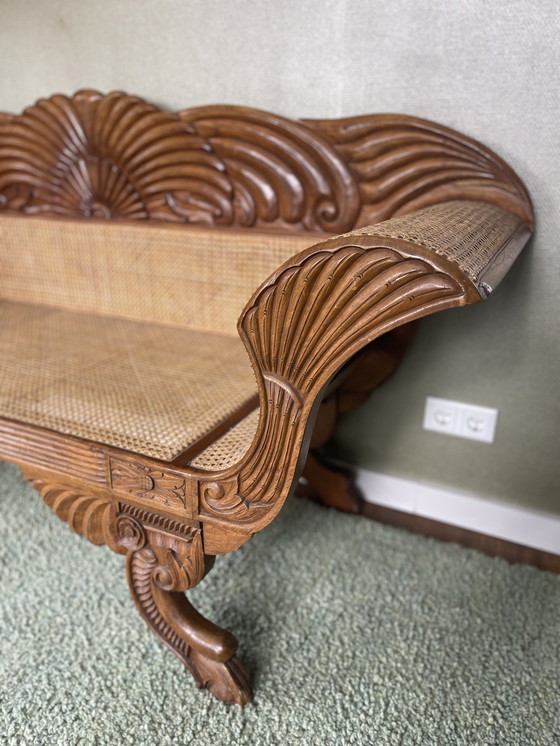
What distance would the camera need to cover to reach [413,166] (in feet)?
3.82

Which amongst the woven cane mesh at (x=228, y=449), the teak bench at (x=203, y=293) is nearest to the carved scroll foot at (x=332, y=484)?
the teak bench at (x=203, y=293)

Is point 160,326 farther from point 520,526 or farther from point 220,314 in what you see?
point 520,526

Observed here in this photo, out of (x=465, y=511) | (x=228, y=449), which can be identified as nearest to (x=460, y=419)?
(x=465, y=511)

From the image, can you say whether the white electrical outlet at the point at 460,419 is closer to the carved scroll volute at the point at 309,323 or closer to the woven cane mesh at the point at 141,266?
the woven cane mesh at the point at 141,266

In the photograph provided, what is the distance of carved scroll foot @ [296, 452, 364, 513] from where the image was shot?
1.45 metres

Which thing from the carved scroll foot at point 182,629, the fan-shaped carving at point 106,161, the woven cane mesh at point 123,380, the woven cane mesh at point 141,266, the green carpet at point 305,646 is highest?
the fan-shaped carving at point 106,161

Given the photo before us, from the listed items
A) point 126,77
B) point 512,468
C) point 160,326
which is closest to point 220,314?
point 160,326

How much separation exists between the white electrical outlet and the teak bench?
0.15 meters

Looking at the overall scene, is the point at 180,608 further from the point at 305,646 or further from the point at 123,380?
the point at 123,380

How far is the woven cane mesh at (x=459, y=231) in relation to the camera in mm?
664

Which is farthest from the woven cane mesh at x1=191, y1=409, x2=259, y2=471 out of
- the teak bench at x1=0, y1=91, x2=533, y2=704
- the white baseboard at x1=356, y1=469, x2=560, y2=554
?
the white baseboard at x1=356, y1=469, x2=560, y2=554

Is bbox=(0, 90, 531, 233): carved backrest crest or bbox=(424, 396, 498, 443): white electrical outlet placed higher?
bbox=(0, 90, 531, 233): carved backrest crest

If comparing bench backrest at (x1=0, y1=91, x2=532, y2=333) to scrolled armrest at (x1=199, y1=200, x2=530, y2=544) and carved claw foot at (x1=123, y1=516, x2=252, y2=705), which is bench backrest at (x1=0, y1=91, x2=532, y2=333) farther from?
carved claw foot at (x1=123, y1=516, x2=252, y2=705)

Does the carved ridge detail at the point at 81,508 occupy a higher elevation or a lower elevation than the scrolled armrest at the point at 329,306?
lower
